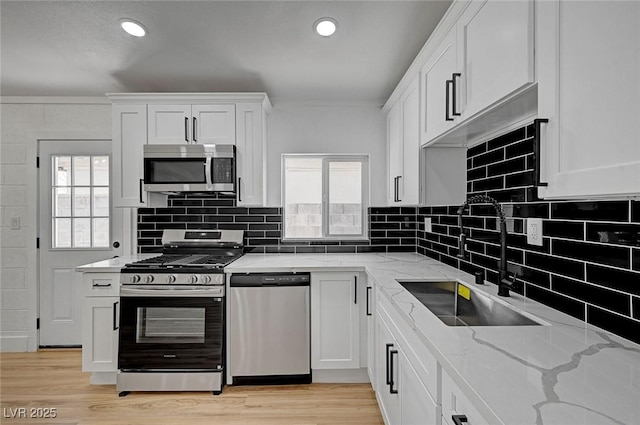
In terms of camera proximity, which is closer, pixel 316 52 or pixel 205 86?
pixel 316 52

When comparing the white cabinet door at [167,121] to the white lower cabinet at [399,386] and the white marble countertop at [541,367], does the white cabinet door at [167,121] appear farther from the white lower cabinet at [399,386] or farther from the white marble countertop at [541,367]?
the white marble countertop at [541,367]

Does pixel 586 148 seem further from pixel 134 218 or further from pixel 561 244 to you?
pixel 134 218

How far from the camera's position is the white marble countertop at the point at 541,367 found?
74cm

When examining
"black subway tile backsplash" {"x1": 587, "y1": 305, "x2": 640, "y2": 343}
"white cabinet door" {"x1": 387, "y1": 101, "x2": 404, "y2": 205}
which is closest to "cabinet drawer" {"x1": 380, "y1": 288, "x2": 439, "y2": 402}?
"black subway tile backsplash" {"x1": 587, "y1": 305, "x2": 640, "y2": 343}

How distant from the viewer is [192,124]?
2914 mm

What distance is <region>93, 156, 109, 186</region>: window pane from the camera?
3385 millimetres

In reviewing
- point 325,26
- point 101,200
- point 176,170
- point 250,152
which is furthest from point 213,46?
point 101,200

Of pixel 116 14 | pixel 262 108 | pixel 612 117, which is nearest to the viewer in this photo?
pixel 612 117

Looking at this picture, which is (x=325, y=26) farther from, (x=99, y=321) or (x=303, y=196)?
(x=99, y=321)

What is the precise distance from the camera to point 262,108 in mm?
2957

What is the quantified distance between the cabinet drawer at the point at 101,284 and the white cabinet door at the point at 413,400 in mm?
2116

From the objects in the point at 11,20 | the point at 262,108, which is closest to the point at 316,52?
the point at 262,108

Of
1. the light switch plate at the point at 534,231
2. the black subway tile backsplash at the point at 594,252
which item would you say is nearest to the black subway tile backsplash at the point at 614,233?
the black subway tile backsplash at the point at 594,252

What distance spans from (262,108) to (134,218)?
1572 millimetres
